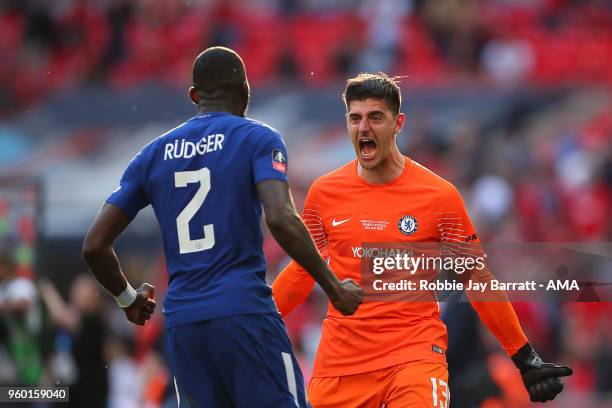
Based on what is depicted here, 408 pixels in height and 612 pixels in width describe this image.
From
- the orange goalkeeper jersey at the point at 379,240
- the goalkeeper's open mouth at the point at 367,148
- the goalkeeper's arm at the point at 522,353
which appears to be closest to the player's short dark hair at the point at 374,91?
the goalkeeper's open mouth at the point at 367,148

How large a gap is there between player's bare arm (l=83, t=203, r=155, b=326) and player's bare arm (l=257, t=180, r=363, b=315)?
80 centimetres

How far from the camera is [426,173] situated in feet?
23.0

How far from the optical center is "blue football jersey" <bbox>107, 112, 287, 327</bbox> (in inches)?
222

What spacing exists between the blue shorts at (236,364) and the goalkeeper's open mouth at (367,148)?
1.44m

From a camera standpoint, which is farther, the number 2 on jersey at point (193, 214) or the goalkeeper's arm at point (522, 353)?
the goalkeeper's arm at point (522, 353)

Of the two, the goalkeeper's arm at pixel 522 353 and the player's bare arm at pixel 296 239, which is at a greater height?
the player's bare arm at pixel 296 239

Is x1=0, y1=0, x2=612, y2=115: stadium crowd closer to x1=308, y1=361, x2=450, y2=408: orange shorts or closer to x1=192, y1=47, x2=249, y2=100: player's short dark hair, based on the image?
x1=308, y1=361, x2=450, y2=408: orange shorts

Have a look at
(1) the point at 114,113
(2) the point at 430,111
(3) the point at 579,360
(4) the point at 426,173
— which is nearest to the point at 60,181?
(1) the point at 114,113

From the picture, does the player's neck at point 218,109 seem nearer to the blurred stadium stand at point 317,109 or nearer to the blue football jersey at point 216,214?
the blue football jersey at point 216,214

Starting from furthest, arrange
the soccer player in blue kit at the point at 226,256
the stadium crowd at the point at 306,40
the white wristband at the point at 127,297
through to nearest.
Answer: the stadium crowd at the point at 306,40
the white wristband at the point at 127,297
the soccer player in blue kit at the point at 226,256

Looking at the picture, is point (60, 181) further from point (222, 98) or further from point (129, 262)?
point (222, 98)

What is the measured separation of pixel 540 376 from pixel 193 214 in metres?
2.27

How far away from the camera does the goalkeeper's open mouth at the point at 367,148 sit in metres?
6.91

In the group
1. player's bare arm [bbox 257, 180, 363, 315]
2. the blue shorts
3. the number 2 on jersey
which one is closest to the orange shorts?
the blue shorts
